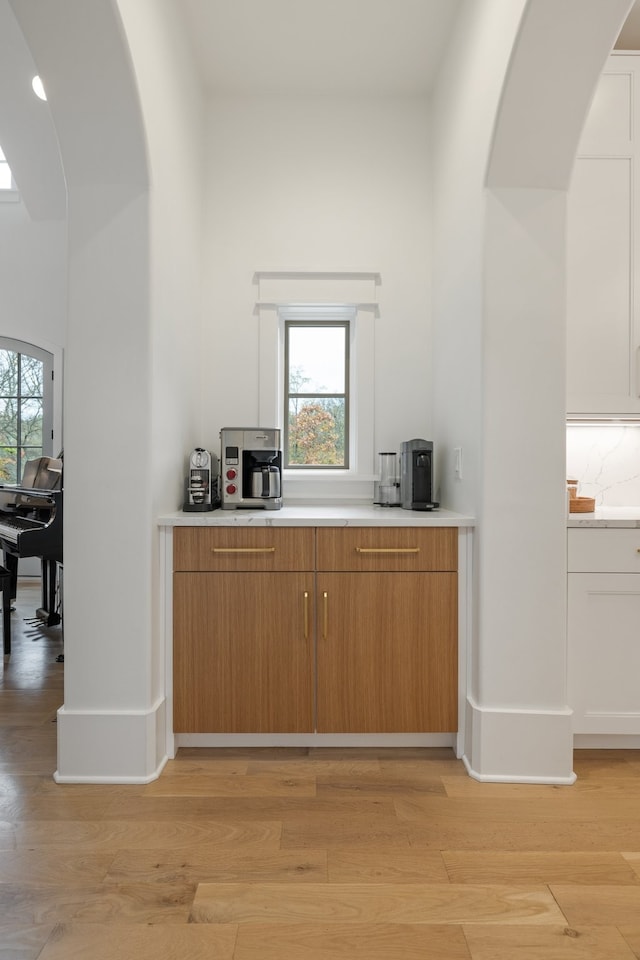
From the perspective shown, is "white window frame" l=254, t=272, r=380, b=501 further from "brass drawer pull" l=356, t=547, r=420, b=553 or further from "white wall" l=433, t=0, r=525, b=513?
"brass drawer pull" l=356, t=547, r=420, b=553

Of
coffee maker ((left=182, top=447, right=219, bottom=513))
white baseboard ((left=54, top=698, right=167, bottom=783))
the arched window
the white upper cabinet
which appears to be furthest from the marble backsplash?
the arched window

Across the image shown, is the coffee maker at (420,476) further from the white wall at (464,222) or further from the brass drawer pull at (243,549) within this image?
the brass drawer pull at (243,549)

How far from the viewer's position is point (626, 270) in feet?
8.39

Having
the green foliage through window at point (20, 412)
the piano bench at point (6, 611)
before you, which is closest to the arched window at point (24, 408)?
the green foliage through window at point (20, 412)

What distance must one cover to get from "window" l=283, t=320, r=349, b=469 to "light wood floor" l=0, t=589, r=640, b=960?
1.49m

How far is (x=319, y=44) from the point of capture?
271 cm

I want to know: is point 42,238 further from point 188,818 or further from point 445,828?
point 445,828

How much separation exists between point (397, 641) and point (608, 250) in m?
1.82

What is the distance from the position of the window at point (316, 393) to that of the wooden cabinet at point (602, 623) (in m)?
1.35

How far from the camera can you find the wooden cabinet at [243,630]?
2.35m

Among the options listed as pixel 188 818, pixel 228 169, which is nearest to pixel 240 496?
pixel 188 818

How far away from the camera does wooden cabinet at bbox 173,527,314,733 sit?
7.70 feet

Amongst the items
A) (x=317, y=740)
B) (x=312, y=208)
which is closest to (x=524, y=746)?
(x=317, y=740)

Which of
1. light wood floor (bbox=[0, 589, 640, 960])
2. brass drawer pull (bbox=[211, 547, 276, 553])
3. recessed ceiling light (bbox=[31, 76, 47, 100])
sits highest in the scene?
recessed ceiling light (bbox=[31, 76, 47, 100])
